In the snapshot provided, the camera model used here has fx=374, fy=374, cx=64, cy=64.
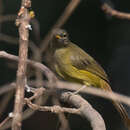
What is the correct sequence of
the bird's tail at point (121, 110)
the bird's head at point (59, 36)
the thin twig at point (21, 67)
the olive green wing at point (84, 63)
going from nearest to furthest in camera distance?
1. the thin twig at point (21, 67)
2. the bird's tail at point (121, 110)
3. the bird's head at point (59, 36)
4. the olive green wing at point (84, 63)

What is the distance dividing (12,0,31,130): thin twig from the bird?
209cm

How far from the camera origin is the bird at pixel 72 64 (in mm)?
3727

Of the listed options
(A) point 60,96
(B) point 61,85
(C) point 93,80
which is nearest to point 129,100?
(B) point 61,85

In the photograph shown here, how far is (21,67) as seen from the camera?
4.74 feet

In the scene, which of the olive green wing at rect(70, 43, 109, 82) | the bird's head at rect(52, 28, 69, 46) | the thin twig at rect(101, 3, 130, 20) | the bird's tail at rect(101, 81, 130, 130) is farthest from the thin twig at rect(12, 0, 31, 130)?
the olive green wing at rect(70, 43, 109, 82)

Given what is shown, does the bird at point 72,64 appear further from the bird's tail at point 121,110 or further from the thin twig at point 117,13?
the thin twig at point 117,13

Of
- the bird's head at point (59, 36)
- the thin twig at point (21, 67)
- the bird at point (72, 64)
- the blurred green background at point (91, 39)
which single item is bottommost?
the thin twig at point (21, 67)

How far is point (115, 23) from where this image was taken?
5.36 metres

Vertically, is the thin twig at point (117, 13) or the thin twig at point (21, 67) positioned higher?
the thin twig at point (117, 13)

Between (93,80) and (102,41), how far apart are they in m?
1.80

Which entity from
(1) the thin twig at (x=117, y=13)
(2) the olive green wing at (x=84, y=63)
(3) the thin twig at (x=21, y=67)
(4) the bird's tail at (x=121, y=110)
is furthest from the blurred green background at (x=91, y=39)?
(3) the thin twig at (x=21, y=67)

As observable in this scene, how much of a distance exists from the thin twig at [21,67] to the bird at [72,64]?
2.09m

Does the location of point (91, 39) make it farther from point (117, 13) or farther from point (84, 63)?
point (117, 13)

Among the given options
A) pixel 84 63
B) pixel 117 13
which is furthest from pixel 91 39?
pixel 117 13
